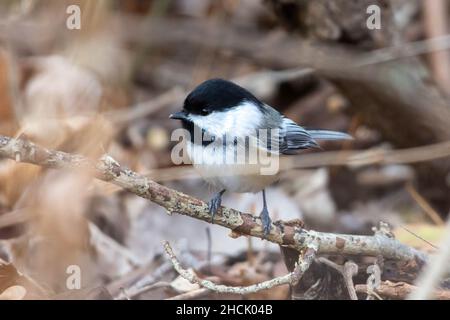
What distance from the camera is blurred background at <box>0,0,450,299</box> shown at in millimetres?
2506

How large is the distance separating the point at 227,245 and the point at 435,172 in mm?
933

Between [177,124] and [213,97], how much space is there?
1.78 m

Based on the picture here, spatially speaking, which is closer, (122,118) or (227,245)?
(227,245)

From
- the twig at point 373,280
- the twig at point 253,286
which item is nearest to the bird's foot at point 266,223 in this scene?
the twig at point 253,286

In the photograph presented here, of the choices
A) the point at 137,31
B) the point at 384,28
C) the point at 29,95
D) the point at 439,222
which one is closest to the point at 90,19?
the point at 29,95

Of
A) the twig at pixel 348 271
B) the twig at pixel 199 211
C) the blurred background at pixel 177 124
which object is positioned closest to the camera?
the twig at pixel 199 211

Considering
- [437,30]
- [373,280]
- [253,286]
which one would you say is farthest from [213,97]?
[437,30]

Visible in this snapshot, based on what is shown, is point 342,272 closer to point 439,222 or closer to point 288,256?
point 288,256

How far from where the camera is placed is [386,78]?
9.04 ft

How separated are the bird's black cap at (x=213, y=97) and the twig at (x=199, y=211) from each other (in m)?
0.32

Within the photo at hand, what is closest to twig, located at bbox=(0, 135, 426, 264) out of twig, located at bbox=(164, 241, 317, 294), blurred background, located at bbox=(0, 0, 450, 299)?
twig, located at bbox=(164, 241, 317, 294)

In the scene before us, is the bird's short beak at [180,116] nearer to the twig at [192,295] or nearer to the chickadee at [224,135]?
the chickadee at [224,135]

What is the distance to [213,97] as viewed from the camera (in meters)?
2.00

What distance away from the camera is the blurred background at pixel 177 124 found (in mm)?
2506
